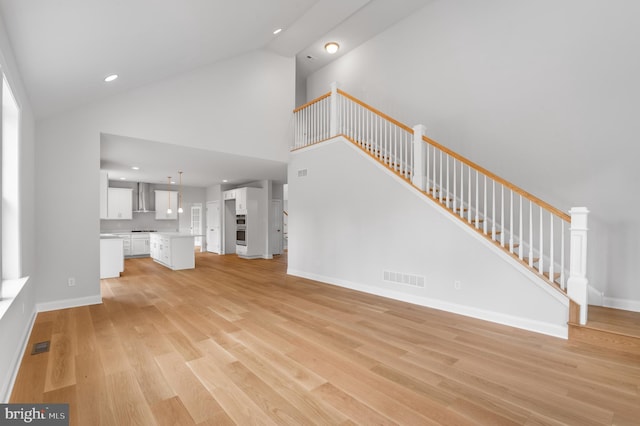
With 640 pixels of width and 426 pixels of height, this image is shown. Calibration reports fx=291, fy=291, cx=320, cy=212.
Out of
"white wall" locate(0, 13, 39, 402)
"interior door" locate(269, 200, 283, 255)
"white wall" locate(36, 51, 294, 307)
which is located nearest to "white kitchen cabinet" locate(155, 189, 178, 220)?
"interior door" locate(269, 200, 283, 255)

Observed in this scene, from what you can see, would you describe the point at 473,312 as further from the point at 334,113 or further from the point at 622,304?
the point at 334,113

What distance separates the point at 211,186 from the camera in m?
11.3

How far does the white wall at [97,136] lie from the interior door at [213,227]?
5459 mm

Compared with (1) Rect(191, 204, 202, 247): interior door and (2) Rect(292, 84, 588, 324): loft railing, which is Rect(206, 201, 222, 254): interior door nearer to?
(1) Rect(191, 204, 202, 247): interior door

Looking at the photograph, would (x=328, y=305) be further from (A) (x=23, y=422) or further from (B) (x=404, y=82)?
(B) (x=404, y=82)

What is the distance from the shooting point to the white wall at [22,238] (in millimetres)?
1981

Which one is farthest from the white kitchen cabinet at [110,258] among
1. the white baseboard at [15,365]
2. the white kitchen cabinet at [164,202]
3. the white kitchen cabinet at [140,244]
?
the white kitchen cabinet at [164,202]

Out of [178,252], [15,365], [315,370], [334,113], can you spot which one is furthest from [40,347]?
[334,113]

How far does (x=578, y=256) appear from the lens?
3059mm

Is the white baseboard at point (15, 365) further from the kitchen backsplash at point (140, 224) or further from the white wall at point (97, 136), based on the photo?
the kitchen backsplash at point (140, 224)

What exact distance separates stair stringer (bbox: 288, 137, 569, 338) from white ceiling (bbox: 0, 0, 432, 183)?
2.23 meters

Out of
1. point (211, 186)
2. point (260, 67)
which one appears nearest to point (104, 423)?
point (260, 67)

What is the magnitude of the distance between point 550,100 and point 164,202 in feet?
35.9

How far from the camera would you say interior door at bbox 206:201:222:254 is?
1064cm
